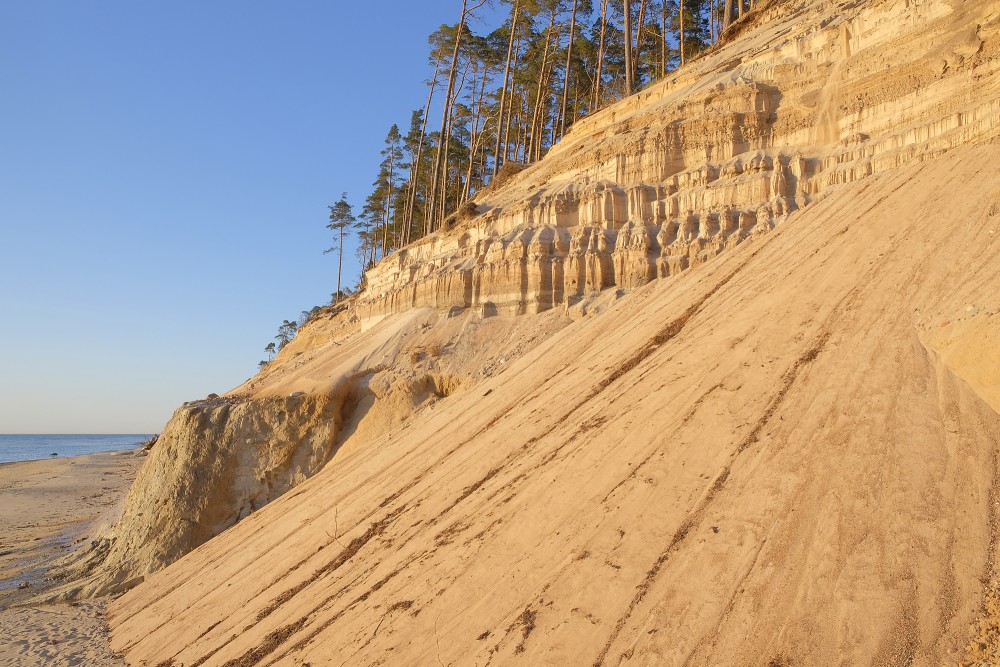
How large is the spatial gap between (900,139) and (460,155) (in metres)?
31.0

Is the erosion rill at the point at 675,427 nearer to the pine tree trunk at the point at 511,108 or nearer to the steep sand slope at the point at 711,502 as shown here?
the steep sand slope at the point at 711,502

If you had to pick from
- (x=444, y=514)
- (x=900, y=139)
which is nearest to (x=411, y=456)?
(x=444, y=514)

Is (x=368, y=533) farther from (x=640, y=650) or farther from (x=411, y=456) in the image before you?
(x=640, y=650)

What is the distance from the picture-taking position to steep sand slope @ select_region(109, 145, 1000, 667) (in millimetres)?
3928

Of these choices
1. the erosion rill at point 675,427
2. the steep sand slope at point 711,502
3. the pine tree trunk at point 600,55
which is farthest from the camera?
the pine tree trunk at point 600,55

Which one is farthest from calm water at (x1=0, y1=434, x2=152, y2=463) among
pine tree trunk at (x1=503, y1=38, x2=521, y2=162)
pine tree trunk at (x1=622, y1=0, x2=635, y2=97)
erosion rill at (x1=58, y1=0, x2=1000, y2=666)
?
pine tree trunk at (x1=622, y1=0, x2=635, y2=97)

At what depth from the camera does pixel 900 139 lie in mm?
10602

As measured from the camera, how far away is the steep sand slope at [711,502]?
12.9ft

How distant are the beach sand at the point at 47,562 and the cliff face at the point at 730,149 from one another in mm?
10302

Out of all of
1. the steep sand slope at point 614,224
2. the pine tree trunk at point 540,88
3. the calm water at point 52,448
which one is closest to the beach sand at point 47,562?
the steep sand slope at point 614,224

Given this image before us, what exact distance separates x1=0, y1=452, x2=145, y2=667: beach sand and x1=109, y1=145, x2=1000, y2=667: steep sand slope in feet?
2.13

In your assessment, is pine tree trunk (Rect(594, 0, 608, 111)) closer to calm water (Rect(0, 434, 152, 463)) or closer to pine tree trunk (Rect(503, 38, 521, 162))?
pine tree trunk (Rect(503, 38, 521, 162))

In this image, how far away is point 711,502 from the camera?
4.87 meters

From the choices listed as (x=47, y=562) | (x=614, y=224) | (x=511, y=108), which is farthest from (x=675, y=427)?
(x=511, y=108)
